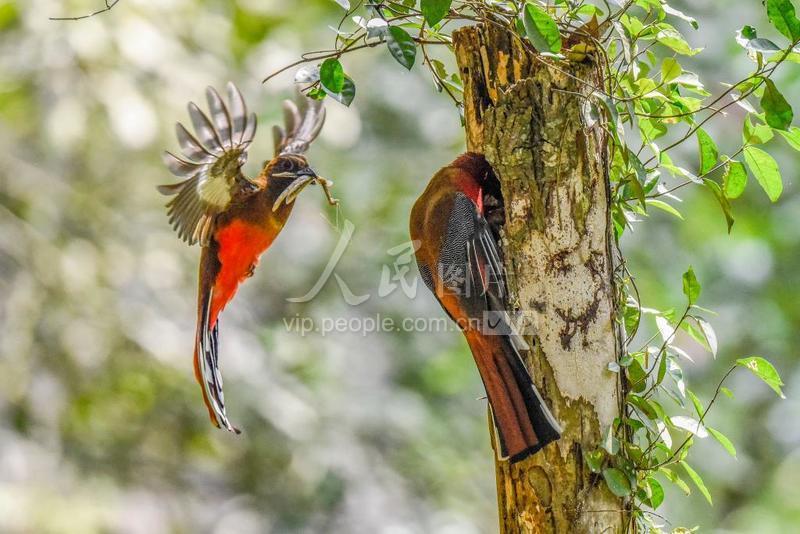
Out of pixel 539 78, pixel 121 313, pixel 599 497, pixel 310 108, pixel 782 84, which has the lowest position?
pixel 599 497

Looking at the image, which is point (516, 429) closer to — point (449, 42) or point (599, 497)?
point (599, 497)

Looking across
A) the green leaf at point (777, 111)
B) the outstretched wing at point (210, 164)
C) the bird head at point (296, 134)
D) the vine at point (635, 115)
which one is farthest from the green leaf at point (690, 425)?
the outstretched wing at point (210, 164)

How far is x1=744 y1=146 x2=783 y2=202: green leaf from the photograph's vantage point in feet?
5.05

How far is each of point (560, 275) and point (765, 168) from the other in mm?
418

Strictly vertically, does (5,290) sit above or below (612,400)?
above

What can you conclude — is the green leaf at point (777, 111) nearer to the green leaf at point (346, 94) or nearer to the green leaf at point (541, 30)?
the green leaf at point (541, 30)

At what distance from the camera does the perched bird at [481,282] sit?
1.43 metres

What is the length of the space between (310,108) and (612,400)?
2.61ft

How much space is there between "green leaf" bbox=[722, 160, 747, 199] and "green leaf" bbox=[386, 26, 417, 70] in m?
0.62

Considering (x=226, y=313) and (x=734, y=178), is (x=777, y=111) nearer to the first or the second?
(x=734, y=178)

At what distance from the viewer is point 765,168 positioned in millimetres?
1549

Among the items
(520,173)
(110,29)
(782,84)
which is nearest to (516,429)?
(520,173)

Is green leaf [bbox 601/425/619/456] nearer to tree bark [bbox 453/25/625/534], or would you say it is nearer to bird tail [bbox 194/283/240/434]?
tree bark [bbox 453/25/625/534]

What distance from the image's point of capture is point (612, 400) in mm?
1502
